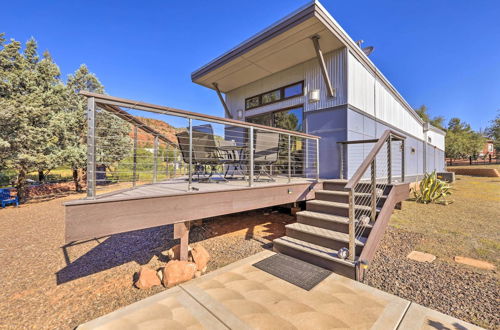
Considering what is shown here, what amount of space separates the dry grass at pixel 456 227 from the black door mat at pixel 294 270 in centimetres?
218

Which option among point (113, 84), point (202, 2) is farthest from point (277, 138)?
point (113, 84)

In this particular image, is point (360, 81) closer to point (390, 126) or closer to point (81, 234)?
point (390, 126)

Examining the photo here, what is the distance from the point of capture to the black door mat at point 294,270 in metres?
2.47

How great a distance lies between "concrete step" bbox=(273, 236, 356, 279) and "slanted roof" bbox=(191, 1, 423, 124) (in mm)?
4518

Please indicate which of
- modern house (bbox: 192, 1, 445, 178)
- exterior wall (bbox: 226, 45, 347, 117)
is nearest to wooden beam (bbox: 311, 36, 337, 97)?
modern house (bbox: 192, 1, 445, 178)

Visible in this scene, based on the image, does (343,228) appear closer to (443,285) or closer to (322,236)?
(322,236)

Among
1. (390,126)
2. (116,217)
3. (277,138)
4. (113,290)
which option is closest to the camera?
(116,217)

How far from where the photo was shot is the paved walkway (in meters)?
1.81

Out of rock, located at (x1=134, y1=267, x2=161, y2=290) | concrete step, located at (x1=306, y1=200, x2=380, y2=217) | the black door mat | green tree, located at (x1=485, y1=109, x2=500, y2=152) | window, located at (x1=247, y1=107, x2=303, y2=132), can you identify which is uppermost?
green tree, located at (x1=485, y1=109, x2=500, y2=152)

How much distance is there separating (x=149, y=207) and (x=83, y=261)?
7.32ft

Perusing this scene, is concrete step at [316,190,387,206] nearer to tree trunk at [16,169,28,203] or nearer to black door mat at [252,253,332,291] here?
black door mat at [252,253,332,291]

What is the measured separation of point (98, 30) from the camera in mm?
10633

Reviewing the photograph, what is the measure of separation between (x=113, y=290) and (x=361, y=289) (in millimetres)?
2922

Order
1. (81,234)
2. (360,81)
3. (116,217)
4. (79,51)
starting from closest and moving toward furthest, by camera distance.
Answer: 1. (81,234)
2. (116,217)
3. (360,81)
4. (79,51)
